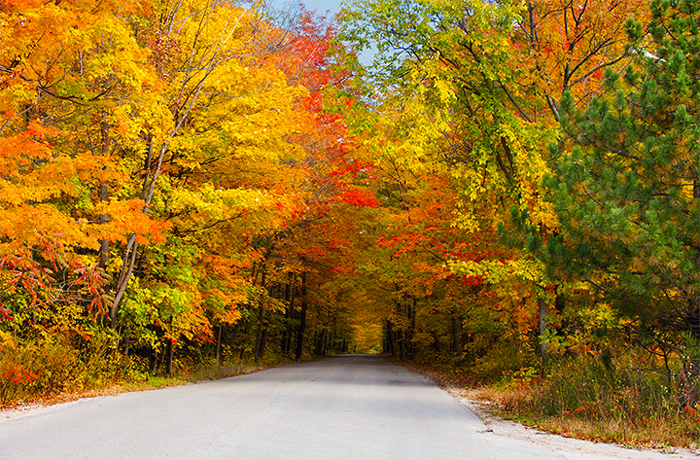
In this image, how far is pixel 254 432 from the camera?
618cm

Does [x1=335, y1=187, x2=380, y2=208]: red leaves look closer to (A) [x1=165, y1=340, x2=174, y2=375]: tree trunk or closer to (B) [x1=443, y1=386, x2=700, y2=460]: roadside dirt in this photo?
(A) [x1=165, y1=340, x2=174, y2=375]: tree trunk

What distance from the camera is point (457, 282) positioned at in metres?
18.0

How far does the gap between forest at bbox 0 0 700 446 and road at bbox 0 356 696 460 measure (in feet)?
4.29

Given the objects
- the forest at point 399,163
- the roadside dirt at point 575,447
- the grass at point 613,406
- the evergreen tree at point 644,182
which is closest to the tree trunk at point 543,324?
the forest at point 399,163

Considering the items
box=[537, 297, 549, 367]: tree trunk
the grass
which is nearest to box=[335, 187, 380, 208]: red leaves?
box=[537, 297, 549, 367]: tree trunk

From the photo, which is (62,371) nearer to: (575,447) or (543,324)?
(575,447)

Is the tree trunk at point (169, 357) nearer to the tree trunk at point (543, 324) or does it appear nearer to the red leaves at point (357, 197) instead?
the red leaves at point (357, 197)

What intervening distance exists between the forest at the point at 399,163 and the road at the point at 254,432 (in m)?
1.31

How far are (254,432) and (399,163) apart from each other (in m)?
8.94

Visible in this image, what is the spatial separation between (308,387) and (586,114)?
29.0 feet

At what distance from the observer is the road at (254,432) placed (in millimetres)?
5068

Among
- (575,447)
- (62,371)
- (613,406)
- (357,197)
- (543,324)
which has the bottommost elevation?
(575,447)

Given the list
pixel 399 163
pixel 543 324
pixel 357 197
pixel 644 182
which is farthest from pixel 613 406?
pixel 357 197

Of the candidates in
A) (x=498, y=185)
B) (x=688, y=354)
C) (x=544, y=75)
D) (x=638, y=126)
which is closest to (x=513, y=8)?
(x=544, y=75)
